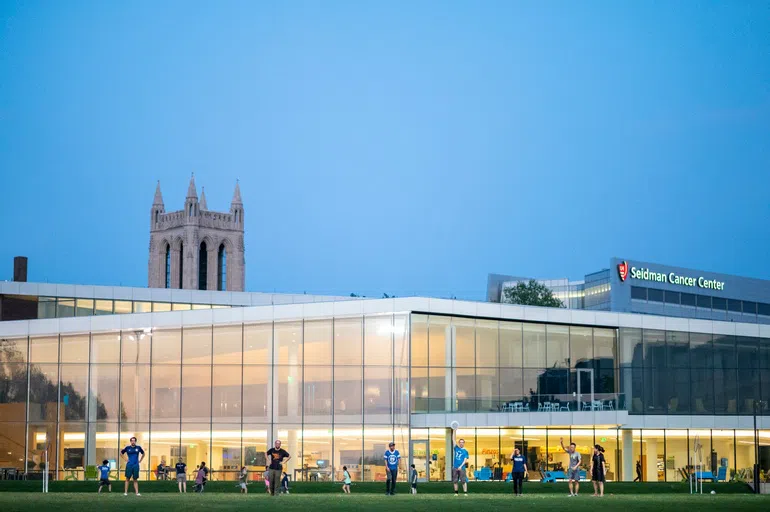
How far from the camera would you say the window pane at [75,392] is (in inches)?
2007

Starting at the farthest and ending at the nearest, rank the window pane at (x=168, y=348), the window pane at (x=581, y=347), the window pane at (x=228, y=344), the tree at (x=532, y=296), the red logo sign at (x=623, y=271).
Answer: the red logo sign at (x=623, y=271) → the tree at (x=532, y=296) → the window pane at (x=581, y=347) → the window pane at (x=168, y=348) → the window pane at (x=228, y=344)

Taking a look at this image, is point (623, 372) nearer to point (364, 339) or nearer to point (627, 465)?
point (627, 465)

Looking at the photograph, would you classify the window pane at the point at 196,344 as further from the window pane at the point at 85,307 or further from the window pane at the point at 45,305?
the window pane at the point at 45,305

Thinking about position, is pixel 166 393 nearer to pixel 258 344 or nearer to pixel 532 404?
pixel 258 344

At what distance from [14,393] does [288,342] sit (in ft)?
42.3

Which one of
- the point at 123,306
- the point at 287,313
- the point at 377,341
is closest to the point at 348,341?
the point at 377,341

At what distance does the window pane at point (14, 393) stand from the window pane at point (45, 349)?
75cm

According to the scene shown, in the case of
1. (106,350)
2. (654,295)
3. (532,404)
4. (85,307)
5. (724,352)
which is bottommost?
(532,404)

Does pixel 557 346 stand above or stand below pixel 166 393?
above

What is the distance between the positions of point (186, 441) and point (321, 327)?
Answer: 7.97m

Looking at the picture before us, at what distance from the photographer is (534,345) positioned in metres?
53.8

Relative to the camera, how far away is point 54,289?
72.1 meters

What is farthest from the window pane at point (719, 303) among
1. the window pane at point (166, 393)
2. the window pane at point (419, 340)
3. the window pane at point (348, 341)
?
the window pane at point (166, 393)

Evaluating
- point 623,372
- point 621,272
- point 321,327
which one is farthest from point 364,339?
point 621,272
